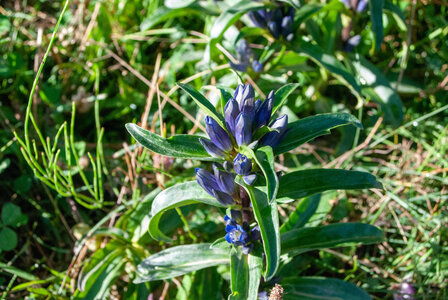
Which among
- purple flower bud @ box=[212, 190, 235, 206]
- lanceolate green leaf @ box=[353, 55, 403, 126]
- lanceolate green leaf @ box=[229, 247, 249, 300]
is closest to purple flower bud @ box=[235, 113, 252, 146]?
purple flower bud @ box=[212, 190, 235, 206]

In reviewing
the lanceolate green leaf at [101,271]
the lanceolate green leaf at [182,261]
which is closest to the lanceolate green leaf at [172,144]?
the lanceolate green leaf at [182,261]

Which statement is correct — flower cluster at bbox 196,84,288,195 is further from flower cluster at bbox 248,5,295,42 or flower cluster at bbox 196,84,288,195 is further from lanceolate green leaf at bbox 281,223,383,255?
flower cluster at bbox 248,5,295,42

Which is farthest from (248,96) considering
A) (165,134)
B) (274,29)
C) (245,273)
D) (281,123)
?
(165,134)

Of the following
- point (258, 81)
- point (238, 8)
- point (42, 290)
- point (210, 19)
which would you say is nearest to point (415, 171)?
point (258, 81)

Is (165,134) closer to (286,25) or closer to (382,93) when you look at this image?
(286,25)

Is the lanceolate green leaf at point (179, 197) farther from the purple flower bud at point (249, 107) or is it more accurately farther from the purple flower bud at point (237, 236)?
the purple flower bud at point (249, 107)

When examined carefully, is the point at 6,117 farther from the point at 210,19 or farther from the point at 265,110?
the point at 265,110

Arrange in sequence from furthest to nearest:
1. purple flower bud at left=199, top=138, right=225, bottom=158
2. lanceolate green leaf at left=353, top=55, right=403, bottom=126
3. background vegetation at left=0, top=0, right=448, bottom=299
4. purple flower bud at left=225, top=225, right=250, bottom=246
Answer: lanceolate green leaf at left=353, top=55, right=403, bottom=126
background vegetation at left=0, top=0, right=448, bottom=299
purple flower bud at left=225, top=225, right=250, bottom=246
purple flower bud at left=199, top=138, right=225, bottom=158
